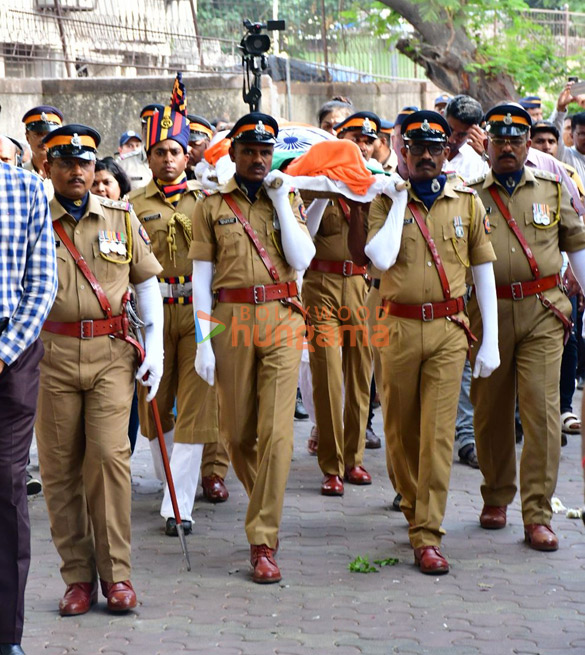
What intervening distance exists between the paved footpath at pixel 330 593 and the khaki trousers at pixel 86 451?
30 cm

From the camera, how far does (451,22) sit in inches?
664

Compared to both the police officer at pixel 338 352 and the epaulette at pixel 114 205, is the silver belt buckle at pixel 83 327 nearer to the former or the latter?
the epaulette at pixel 114 205

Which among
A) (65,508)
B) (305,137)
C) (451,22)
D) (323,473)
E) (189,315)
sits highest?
(451,22)

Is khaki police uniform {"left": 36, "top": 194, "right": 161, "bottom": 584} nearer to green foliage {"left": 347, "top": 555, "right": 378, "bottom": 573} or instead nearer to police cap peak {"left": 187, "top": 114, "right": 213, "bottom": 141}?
green foliage {"left": 347, "top": 555, "right": 378, "bottom": 573}

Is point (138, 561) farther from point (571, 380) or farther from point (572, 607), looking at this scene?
point (571, 380)

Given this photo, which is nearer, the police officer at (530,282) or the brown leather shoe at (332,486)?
the police officer at (530,282)

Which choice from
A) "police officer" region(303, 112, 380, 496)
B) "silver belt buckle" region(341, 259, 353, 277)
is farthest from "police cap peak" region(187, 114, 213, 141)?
"silver belt buckle" region(341, 259, 353, 277)

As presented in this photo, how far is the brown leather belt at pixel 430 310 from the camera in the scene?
21.7 feet

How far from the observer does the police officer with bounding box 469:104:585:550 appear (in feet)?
22.8

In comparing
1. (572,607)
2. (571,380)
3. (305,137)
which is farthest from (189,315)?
(571,380)

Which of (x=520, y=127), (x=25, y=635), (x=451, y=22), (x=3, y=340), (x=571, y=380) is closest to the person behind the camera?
(x=3, y=340)

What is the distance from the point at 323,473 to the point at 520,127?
2.85 metres

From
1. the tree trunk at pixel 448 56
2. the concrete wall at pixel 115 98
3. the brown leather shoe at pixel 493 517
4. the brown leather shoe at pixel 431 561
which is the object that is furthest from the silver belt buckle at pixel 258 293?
the tree trunk at pixel 448 56

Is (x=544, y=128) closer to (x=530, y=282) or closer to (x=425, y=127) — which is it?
(x=530, y=282)
